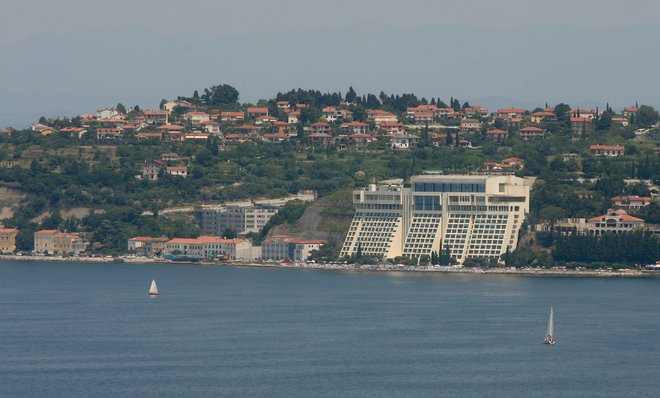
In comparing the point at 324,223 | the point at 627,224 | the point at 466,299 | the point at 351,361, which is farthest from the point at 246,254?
the point at 351,361

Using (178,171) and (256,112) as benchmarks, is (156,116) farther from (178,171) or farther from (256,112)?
(178,171)

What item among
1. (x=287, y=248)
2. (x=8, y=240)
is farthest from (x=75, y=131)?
(x=287, y=248)

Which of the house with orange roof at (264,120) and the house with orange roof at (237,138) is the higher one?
the house with orange roof at (264,120)

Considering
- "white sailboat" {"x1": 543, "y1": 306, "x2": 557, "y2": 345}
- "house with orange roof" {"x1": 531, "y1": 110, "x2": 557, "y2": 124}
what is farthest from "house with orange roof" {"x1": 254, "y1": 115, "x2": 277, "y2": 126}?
"white sailboat" {"x1": 543, "y1": 306, "x2": 557, "y2": 345}

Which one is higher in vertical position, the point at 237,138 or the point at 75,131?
the point at 75,131

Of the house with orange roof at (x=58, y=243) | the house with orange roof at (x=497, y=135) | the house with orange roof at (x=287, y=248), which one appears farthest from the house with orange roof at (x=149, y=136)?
the house with orange roof at (x=287, y=248)

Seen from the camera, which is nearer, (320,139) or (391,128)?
(320,139)

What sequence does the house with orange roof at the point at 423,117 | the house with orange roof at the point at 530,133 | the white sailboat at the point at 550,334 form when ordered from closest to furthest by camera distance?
the white sailboat at the point at 550,334 < the house with orange roof at the point at 530,133 < the house with orange roof at the point at 423,117

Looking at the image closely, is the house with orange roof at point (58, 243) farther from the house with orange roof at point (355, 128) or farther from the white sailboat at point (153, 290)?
the white sailboat at point (153, 290)
